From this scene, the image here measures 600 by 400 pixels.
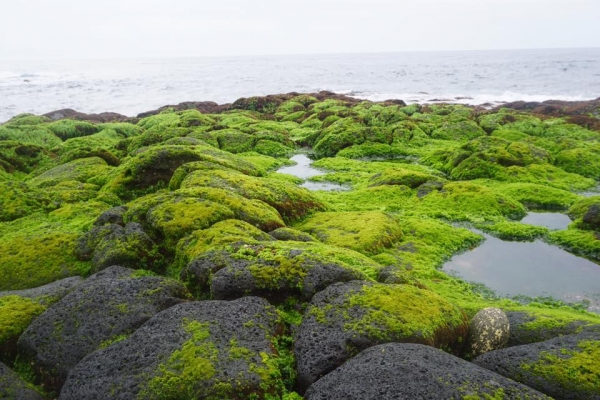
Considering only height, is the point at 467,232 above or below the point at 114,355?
below

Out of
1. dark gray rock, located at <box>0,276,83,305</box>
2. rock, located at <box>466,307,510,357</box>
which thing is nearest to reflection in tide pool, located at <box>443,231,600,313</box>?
rock, located at <box>466,307,510,357</box>

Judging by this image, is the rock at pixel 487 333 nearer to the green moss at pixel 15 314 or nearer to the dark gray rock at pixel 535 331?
the dark gray rock at pixel 535 331

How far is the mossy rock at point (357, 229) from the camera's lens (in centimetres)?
1076

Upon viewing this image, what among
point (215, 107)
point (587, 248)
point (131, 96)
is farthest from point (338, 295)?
point (131, 96)

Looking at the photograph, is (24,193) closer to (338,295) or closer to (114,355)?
(114,355)

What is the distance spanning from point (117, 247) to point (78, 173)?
9.67m

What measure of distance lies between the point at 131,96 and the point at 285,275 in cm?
8038

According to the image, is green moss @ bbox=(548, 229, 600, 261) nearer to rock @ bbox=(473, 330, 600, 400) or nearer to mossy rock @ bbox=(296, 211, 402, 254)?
mossy rock @ bbox=(296, 211, 402, 254)

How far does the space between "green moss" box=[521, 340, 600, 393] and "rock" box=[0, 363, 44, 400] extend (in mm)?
6180

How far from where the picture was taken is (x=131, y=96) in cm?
7769

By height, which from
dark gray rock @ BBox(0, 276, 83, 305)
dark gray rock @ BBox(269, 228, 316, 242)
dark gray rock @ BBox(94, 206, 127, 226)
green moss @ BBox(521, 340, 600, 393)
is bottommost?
dark gray rock @ BBox(269, 228, 316, 242)

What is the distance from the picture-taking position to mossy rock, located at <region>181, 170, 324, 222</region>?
11.6 meters

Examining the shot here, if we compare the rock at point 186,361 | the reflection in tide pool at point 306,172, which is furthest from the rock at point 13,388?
the reflection in tide pool at point 306,172

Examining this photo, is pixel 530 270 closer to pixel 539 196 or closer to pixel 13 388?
pixel 539 196
